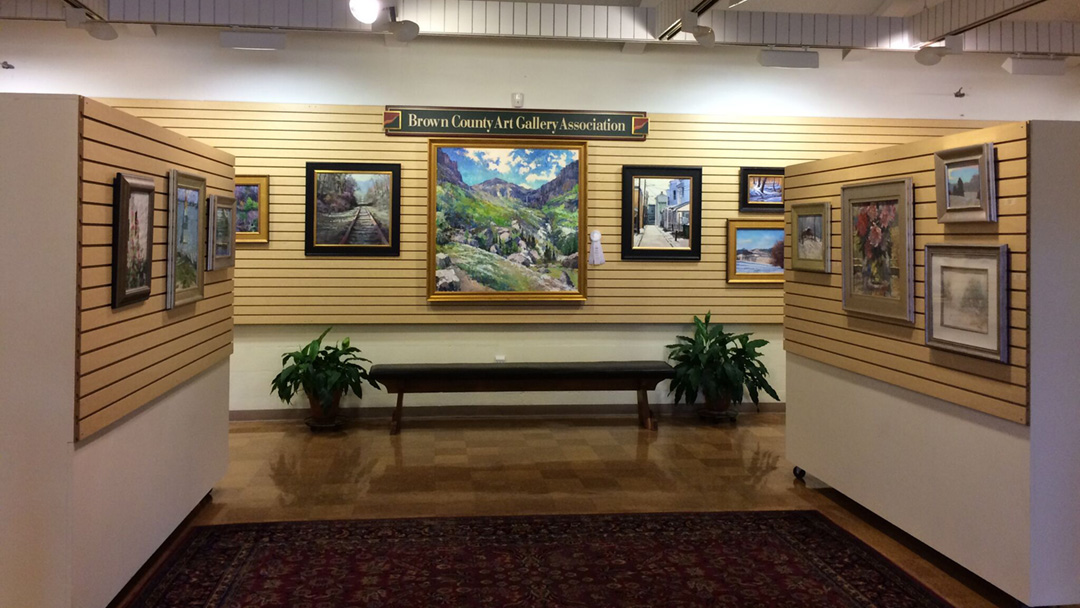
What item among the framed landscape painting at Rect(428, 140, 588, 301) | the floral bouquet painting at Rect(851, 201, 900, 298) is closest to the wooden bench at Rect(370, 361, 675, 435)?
the framed landscape painting at Rect(428, 140, 588, 301)

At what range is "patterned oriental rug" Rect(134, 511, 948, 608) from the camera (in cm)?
400

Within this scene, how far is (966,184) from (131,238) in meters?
4.09

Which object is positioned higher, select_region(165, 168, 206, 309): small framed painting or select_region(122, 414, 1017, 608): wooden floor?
select_region(165, 168, 206, 309): small framed painting

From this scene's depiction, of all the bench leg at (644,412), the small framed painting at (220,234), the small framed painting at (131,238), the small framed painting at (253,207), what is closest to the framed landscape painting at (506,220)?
the bench leg at (644,412)

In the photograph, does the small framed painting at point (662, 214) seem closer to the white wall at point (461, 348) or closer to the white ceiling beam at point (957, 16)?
the white wall at point (461, 348)

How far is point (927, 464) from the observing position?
4.47 m

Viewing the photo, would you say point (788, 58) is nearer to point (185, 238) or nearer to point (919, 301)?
point (919, 301)

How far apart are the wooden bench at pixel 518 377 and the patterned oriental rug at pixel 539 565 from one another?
2.57 metres

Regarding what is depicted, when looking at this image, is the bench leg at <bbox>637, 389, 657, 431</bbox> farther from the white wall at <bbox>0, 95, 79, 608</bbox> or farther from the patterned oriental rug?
the white wall at <bbox>0, 95, 79, 608</bbox>

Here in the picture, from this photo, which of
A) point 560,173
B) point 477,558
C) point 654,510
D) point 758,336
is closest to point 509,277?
point 560,173

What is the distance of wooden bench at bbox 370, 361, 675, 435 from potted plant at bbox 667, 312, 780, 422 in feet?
1.28

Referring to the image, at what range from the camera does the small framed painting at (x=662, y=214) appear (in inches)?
331

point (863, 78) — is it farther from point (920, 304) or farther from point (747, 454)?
point (920, 304)

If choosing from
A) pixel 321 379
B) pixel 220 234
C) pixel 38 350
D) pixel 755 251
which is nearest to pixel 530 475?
pixel 321 379
